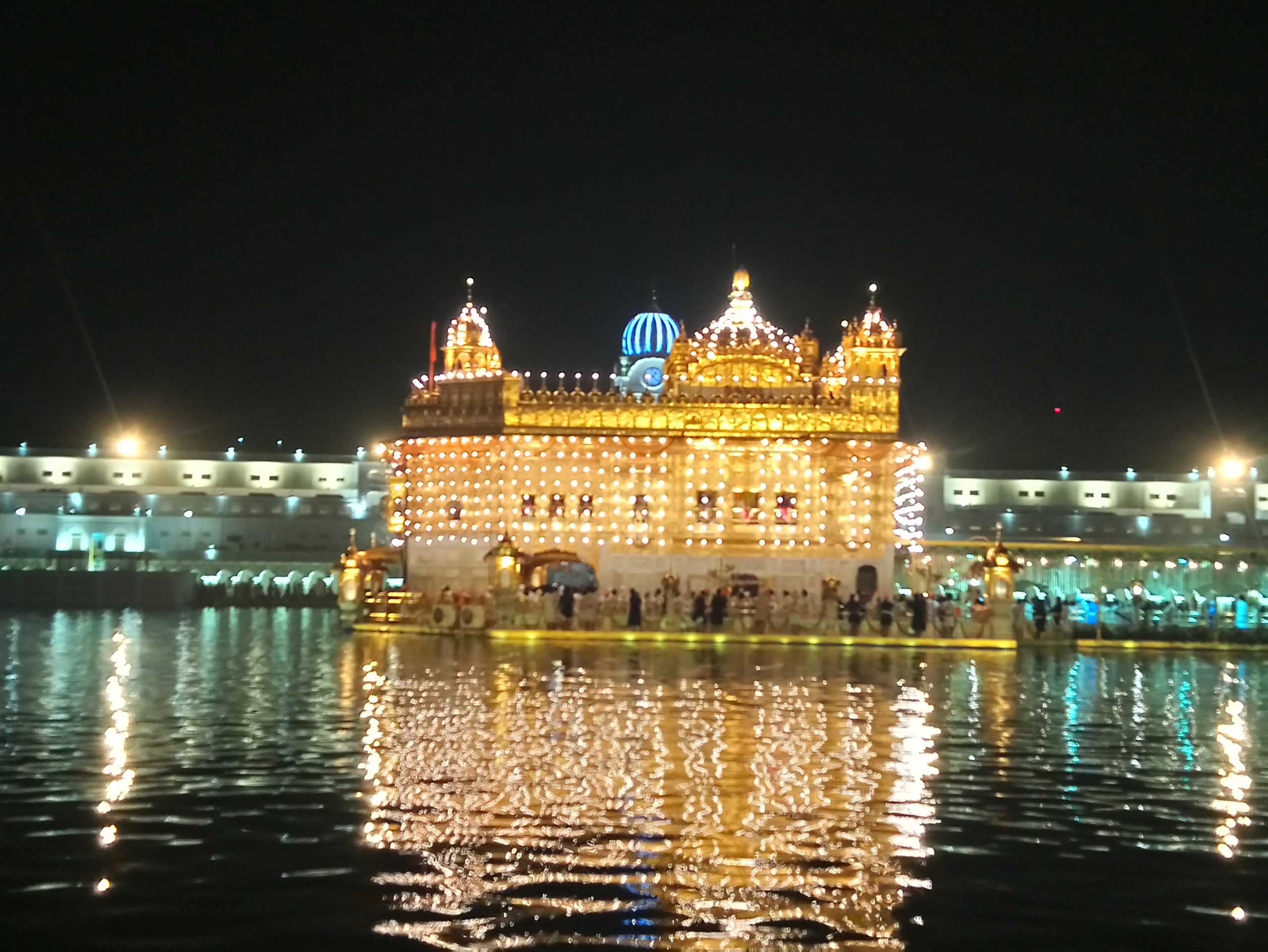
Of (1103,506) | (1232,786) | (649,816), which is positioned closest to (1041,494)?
(1103,506)

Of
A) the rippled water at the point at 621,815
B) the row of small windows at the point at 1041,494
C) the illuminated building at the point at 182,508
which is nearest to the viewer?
the rippled water at the point at 621,815

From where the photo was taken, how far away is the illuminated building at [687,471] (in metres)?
44.6

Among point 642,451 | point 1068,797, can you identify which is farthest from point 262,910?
point 642,451

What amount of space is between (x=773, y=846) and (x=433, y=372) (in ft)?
128

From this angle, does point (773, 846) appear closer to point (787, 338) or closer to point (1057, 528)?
point (787, 338)

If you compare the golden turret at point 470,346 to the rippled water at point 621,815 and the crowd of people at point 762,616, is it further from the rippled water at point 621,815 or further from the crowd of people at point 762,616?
the rippled water at point 621,815

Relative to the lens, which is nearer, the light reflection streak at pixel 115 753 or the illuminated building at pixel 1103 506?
the light reflection streak at pixel 115 753

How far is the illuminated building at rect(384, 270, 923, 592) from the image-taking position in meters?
44.6

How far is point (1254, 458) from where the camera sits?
79625mm

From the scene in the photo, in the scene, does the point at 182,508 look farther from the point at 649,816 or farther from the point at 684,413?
the point at 649,816

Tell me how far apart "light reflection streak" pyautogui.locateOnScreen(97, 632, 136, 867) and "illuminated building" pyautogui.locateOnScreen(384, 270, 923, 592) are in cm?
1962

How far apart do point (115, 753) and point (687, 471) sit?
99.3 feet

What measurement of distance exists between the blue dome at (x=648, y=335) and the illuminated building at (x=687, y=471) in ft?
83.1

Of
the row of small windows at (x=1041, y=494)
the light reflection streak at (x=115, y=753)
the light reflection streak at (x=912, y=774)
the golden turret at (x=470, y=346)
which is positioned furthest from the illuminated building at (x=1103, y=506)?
the light reflection streak at (x=115, y=753)
